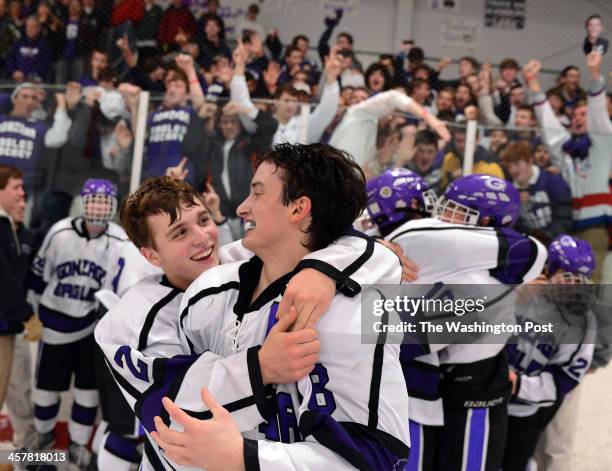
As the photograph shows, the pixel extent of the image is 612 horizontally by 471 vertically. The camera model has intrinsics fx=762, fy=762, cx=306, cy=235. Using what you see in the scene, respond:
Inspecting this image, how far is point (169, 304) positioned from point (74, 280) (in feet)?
8.44

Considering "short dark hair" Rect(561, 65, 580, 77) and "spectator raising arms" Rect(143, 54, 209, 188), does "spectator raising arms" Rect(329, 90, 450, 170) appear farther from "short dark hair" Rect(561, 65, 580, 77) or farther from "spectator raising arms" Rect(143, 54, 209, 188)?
"short dark hair" Rect(561, 65, 580, 77)

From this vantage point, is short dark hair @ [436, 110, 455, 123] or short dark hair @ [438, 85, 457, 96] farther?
short dark hair @ [438, 85, 457, 96]

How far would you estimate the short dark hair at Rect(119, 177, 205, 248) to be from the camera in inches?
71.4

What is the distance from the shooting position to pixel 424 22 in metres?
9.99

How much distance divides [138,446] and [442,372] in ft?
4.86

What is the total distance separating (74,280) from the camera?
4078 mm

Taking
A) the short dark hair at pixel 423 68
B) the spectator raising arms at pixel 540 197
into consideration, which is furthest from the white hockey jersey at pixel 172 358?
the short dark hair at pixel 423 68

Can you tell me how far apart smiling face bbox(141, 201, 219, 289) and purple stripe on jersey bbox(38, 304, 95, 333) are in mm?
2408

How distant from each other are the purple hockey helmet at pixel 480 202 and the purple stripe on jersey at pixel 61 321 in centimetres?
233

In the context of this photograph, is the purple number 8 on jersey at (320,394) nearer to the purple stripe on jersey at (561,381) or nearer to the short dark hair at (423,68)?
the purple stripe on jersey at (561,381)

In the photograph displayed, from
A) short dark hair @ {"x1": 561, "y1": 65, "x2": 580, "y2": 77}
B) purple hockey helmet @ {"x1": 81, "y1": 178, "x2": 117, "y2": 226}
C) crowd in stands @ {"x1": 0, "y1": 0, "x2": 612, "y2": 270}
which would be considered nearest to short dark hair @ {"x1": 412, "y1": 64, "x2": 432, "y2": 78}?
short dark hair @ {"x1": 561, "y1": 65, "x2": 580, "y2": 77}

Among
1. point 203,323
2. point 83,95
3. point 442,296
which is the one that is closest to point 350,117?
point 83,95

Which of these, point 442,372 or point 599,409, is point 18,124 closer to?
point 442,372

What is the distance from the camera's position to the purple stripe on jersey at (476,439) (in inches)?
98.0
